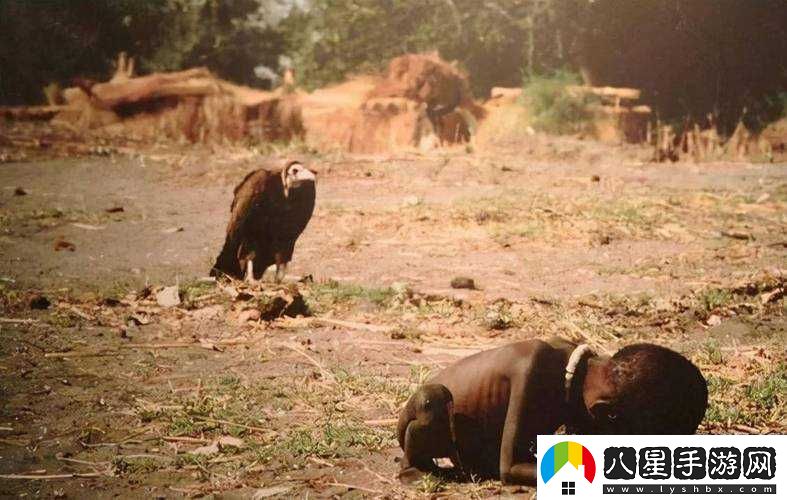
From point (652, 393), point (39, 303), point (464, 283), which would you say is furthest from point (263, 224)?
point (652, 393)

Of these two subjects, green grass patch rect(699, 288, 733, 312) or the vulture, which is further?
the vulture

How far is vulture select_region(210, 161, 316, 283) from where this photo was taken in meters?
4.80

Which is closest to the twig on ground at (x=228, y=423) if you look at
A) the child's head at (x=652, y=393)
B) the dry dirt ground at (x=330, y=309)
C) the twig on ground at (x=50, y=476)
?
the dry dirt ground at (x=330, y=309)

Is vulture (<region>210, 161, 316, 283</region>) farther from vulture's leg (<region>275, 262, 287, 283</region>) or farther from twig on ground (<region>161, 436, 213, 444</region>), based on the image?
twig on ground (<region>161, 436, 213, 444</region>)

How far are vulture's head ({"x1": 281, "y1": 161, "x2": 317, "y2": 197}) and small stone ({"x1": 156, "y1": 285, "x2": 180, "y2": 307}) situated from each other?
896 mm

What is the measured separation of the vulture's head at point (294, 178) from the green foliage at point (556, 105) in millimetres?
4437

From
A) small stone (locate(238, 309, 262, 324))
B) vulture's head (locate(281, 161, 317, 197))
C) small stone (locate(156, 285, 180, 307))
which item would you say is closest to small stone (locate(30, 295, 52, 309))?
small stone (locate(156, 285, 180, 307))

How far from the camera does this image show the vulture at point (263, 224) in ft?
15.7

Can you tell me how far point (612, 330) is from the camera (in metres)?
3.71

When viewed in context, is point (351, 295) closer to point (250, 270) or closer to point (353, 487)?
point (250, 270)

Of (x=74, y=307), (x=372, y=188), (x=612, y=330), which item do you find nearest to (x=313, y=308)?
(x=74, y=307)

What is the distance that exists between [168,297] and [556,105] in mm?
7092

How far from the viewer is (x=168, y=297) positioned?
4266mm

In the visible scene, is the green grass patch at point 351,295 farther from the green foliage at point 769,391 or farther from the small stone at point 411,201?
the small stone at point 411,201
